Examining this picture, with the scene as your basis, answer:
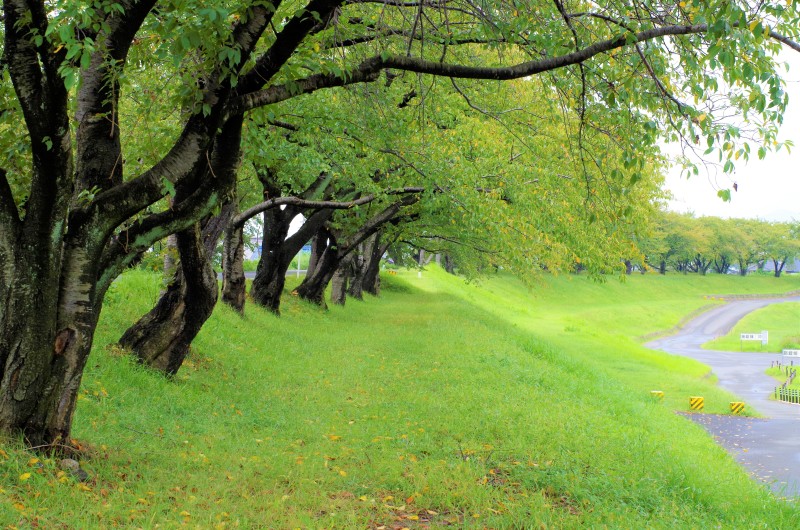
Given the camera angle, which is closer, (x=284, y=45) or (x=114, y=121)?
(x=284, y=45)

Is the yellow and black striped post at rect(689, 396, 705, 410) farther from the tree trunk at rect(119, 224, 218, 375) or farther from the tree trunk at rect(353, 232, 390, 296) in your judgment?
the tree trunk at rect(119, 224, 218, 375)

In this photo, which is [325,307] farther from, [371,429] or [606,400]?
[371,429]

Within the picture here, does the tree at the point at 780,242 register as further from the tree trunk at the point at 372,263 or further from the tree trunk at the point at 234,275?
the tree trunk at the point at 234,275

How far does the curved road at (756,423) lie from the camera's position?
14.5 m

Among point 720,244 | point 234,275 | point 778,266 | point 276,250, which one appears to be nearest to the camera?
point 234,275

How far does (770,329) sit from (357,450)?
224 feet

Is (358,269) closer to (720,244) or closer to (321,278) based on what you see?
(321,278)

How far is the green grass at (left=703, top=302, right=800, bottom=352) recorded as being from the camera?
49.4 meters

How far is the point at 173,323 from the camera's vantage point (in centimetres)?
1026

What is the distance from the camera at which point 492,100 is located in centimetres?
1456

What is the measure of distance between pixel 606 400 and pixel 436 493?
28.0ft

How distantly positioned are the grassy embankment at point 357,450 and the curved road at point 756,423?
1.53 m

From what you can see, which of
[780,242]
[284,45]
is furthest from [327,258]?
[780,242]

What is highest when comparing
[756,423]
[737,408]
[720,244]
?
[720,244]
